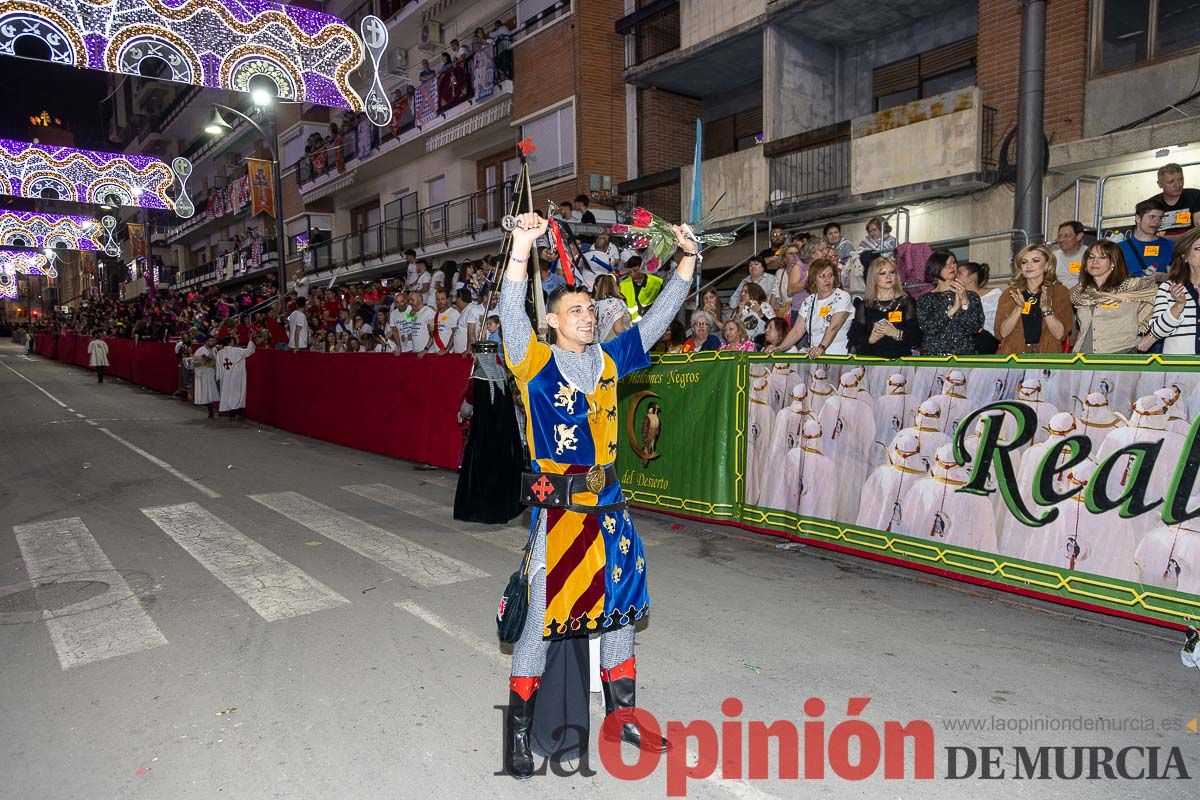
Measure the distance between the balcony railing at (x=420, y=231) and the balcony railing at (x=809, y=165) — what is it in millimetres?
8748

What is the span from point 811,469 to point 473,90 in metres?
18.7

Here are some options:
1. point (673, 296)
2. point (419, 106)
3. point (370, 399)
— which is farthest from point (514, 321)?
point (419, 106)

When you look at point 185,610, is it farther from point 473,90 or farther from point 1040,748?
point 473,90

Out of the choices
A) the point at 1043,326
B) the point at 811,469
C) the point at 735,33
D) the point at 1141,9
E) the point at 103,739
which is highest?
the point at 735,33

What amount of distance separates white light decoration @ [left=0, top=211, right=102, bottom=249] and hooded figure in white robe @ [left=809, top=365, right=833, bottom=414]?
1651 inches

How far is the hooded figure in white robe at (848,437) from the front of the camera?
6.23 m

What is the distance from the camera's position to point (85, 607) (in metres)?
5.20

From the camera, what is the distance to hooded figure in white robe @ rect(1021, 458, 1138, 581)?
184 inches

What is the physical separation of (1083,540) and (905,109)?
30.9ft

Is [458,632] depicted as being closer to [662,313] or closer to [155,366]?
[662,313]

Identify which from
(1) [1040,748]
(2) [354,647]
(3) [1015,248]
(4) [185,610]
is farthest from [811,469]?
(3) [1015,248]

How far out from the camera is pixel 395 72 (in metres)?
27.1

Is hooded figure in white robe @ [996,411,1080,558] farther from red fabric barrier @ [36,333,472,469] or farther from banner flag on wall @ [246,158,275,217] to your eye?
banner flag on wall @ [246,158,275,217]

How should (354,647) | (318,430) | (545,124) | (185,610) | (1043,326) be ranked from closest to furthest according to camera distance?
(354,647), (185,610), (1043,326), (318,430), (545,124)
